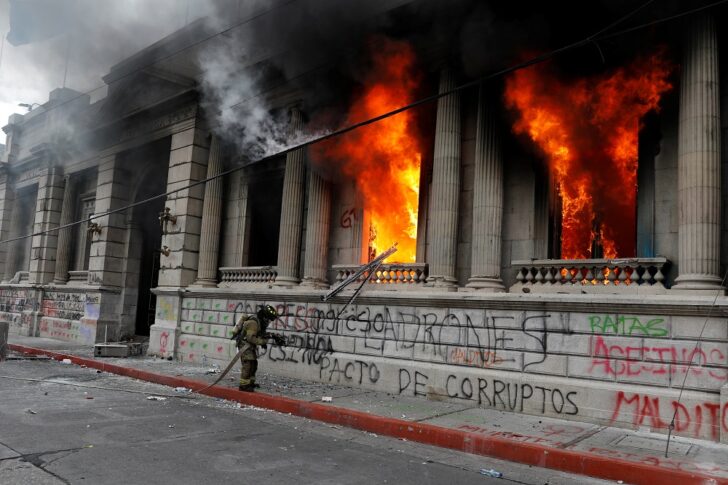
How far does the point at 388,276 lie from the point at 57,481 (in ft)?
24.1

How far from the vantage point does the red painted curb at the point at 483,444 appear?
213 inches

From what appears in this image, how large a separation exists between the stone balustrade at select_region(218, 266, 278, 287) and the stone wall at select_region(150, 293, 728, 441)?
1721mm

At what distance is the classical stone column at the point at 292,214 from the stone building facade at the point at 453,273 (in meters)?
0.04

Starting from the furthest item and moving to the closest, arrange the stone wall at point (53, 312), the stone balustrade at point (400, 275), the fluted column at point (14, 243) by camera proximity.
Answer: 1. the fluted column at point (14, 243)
2. the stone wall at point (53, 312)
3. the stone balustrade at point (400, 275)

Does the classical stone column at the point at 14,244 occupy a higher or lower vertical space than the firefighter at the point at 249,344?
higher

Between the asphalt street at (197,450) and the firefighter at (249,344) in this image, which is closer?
the asphalt street at (197,450)

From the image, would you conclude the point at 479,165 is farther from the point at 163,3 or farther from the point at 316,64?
the point at 163,3

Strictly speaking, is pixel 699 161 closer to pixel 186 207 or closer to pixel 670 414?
pixel 670 414

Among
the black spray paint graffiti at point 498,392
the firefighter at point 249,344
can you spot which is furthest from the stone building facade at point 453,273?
the firefighter at point 249,344

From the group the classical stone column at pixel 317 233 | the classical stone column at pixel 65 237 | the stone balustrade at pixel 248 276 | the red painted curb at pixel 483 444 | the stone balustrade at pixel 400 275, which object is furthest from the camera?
the classical stone column at pixel 65 237

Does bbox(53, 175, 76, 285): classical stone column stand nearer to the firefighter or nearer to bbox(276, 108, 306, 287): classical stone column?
bbox(276, 108, 306, 287): classical stone column

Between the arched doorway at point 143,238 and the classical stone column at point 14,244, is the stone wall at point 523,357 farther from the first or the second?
the classical stone column at point 14,244

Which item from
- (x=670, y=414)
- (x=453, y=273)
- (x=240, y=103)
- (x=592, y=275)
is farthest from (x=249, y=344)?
(x=240, y=103)

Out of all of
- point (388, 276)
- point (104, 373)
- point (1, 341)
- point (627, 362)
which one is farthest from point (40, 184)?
point (627, 362)
